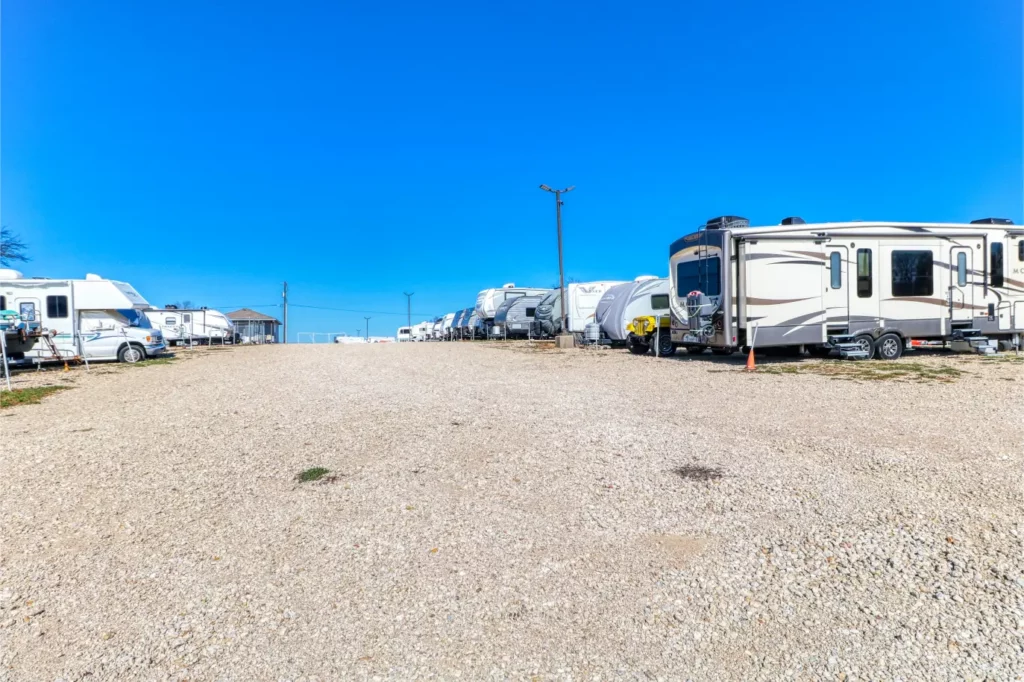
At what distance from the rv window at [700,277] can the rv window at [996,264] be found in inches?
233

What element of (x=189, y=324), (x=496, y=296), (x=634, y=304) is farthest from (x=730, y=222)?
(x=189, y=324)

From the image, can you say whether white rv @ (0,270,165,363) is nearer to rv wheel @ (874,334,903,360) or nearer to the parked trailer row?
the parked trailer row

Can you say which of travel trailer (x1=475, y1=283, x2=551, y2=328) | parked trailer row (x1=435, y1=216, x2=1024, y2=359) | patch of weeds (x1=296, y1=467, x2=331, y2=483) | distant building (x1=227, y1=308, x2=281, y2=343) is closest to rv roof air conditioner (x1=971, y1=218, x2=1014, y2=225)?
parked trailer row (x1=435, y1=216, x2=1024, y2=359)

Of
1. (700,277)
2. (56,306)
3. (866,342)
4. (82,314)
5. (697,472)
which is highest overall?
(700,277)


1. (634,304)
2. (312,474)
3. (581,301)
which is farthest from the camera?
(581,301)

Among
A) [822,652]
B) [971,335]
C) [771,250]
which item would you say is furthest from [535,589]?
[971,335]

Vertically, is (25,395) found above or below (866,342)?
below

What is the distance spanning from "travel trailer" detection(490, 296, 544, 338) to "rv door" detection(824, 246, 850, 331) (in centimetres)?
1828

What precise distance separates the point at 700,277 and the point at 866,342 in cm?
358

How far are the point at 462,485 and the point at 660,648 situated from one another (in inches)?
84.1

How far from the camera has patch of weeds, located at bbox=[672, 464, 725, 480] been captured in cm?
425

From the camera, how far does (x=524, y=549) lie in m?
3.17

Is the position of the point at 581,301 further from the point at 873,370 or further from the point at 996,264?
the point at 873,370

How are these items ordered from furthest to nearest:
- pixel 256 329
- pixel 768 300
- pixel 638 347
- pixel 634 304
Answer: pixel 256 329
pixel 634 304
pixel 638 347
pixel 768 300
